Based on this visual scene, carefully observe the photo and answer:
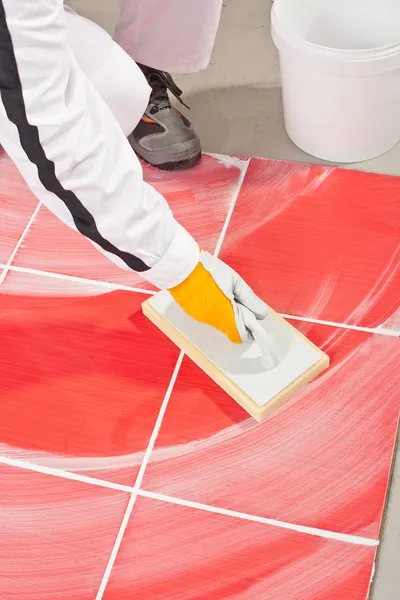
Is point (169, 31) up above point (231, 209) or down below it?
above

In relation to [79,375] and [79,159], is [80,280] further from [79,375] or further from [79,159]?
[79,159]

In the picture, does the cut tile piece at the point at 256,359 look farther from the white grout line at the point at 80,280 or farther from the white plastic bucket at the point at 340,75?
the white plastic bucket at the point at 340,75

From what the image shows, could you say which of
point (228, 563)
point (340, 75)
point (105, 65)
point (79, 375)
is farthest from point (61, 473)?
point (340, 75)

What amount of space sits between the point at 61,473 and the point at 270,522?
413 millimetres

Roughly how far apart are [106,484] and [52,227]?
74 cm

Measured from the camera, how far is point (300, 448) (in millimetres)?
1349

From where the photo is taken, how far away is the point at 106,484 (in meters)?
1.34

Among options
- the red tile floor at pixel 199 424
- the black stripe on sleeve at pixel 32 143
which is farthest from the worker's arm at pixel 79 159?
the red tile floor at pixel 199 424

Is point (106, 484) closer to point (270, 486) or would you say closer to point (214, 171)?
point (270, 486)

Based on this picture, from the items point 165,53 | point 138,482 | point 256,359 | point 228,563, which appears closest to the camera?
point 228,563

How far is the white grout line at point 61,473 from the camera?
1.33 meters

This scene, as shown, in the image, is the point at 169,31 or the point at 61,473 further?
the point at 169,31

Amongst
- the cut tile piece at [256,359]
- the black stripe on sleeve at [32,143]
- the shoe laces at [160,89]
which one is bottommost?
the cut tile piece at [256,359]

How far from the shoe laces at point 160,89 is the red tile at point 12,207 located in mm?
418
